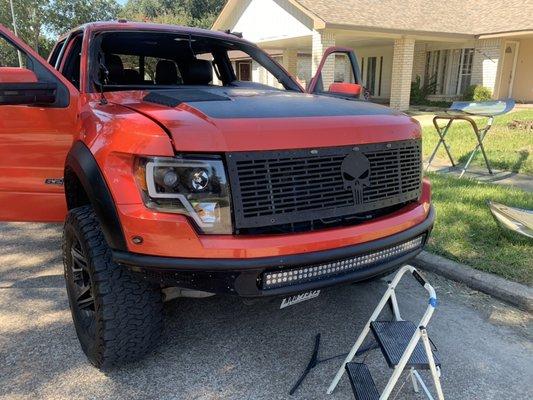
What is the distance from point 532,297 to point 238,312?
212 cm

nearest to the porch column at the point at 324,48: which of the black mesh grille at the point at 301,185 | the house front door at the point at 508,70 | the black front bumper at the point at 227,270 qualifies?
the house front door at the point at 508,70

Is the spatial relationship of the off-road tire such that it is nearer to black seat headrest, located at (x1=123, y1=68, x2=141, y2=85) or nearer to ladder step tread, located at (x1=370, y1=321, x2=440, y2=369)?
ladder step tread, located at (x1=370, y1=321, x2=440, y2=369)

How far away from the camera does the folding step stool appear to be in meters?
2.05

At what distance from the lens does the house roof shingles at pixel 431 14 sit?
52.4 ft

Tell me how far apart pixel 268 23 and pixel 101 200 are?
18.8 metres

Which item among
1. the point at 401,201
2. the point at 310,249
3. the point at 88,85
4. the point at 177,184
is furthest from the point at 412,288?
the point at 88,85

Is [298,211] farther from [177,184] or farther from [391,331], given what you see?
[391,331]

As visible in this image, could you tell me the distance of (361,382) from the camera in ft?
7.65

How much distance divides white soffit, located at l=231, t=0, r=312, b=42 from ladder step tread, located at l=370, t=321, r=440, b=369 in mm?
15632

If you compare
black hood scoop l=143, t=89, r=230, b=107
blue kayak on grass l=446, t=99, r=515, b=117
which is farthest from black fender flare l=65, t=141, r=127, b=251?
blue kayak on grass l=446, t=99, r=515, b=117

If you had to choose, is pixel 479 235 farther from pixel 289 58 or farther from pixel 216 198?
pixel 289 58

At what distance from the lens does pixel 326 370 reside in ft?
8.71

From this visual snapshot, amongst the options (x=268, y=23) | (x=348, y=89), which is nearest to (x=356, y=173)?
(x=348, y=89)

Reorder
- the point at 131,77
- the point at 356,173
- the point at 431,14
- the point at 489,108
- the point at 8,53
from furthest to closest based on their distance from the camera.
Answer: the point at 431,14
the point at 8,53
the point at 489,108
the point at 131,77
the point at 356,173
